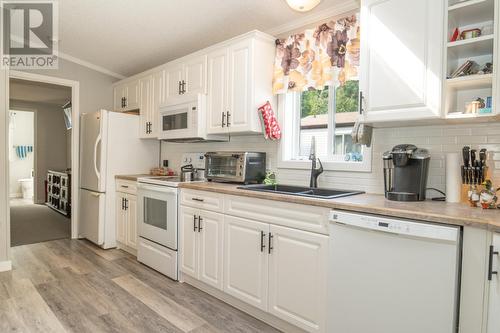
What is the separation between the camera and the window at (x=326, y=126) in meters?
2.53

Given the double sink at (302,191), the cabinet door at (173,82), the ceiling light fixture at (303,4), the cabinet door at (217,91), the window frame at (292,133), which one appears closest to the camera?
the ceiling light fixture at (303,4)

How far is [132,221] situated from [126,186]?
42cm

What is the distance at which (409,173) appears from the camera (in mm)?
1882

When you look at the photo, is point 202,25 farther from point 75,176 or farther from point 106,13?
point 75,176

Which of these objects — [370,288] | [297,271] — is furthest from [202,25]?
[370,288]

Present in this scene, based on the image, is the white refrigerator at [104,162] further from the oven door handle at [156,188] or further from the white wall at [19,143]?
the white wall at [19,143]

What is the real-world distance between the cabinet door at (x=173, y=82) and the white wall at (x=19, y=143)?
19.8 ft

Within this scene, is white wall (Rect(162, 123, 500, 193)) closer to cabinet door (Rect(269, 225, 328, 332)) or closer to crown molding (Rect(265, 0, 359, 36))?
cabinet door (Rect(269, 225, 328, 332))

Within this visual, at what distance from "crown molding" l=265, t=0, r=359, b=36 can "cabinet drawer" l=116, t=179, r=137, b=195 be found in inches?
87.3

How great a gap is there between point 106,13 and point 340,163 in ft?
8.77

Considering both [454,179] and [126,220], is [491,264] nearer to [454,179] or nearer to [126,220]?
[454,179]

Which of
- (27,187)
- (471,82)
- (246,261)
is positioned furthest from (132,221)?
(27,187)

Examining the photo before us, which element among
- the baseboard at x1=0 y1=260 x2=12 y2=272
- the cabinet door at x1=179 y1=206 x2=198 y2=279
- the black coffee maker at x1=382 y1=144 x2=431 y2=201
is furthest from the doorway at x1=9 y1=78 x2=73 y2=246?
the black coffee maker at x1=382 y1=144 x2=431 y2=201

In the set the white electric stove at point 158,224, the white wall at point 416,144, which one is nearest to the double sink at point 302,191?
the white wall at point 416,144
